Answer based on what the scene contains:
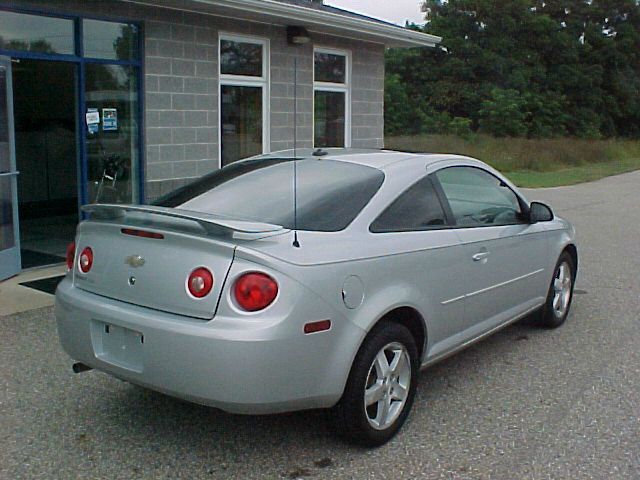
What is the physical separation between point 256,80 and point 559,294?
5969mm

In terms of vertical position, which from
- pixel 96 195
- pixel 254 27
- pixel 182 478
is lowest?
pixel 182 478

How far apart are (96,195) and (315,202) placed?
18.9 feet

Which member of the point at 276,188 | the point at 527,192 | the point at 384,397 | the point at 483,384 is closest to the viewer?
the point at 384,397

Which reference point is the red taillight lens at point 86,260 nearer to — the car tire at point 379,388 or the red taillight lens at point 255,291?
the red taillight lens at point 255,291

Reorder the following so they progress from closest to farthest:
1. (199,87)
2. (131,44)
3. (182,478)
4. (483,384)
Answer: (182,478) < (483,384) < (131,44) < (199,87)

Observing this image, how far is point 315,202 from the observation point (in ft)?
14.6

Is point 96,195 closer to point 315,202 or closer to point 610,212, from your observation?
point 315,202

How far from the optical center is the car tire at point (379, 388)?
13.4ft

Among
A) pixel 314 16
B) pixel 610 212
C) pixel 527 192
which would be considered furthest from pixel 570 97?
pixel 314 16

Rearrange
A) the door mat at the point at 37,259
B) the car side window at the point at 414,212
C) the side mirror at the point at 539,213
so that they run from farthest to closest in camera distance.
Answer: the door mat at the point at 37,259 → the side mirror at the point at 539,213 → the car side window at the point at 414,212

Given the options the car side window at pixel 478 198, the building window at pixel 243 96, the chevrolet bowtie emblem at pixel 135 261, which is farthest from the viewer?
the building window at pixel 243 96

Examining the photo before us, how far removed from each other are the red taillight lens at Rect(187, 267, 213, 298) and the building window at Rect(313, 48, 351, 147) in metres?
8.71

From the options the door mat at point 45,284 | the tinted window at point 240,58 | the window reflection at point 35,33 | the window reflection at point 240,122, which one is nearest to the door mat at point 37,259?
the door mat at point 45,284

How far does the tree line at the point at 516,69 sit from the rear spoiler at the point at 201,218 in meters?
41.0
